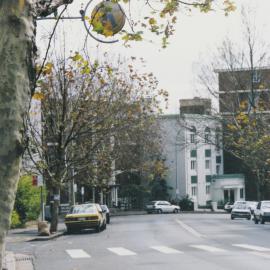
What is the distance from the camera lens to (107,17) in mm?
8445

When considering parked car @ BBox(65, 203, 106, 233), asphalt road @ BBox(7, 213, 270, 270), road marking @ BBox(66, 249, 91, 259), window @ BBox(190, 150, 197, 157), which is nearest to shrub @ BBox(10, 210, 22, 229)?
parked car @ BBox(65, 203, 106, 233)

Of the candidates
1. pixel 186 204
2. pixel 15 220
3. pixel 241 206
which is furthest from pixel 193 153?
pixel 15 220

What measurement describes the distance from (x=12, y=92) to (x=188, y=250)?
15275 mm

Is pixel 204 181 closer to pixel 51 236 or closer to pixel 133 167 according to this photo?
pixel 133 167

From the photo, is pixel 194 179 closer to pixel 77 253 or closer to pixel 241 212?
pixel 241 212

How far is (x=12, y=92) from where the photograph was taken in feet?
17.5

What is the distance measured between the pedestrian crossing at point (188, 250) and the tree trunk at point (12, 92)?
13.1 metres

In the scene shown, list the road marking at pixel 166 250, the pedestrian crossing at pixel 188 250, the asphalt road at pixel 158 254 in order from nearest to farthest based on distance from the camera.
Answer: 1. the asphalt road at pixel 158 254
2. the pedestrian crossing at pixel 188 250
3. the road marking at pixel 166 250

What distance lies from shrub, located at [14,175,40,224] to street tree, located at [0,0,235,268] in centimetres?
3338

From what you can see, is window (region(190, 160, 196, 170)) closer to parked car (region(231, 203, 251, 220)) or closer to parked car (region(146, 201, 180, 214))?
parked car (region(146, 201, 180, 214))

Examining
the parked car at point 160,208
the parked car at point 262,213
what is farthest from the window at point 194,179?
the parked car at point 262,213

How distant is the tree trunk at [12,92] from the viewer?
528 centimetres

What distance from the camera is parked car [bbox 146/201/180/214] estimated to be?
7339 centimetres

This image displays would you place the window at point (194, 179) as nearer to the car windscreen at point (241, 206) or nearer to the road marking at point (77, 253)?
the car windscreen at point (241, 206)
